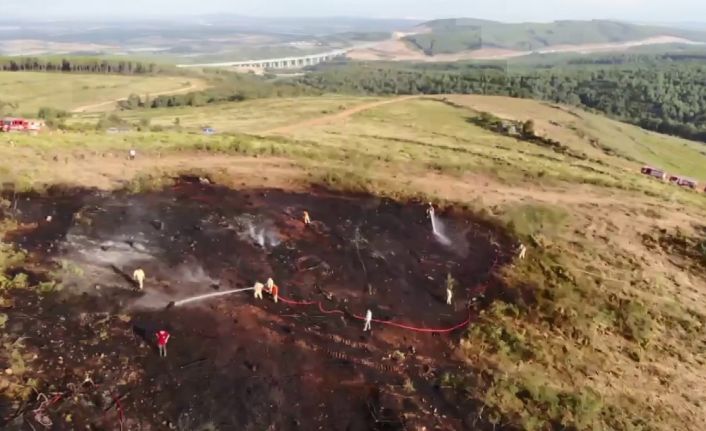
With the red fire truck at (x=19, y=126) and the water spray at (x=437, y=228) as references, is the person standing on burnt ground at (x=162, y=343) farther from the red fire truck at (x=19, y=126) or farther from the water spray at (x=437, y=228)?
the red fire truck at (x=19, y=126)

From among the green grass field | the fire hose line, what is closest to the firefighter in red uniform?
the fire hose line

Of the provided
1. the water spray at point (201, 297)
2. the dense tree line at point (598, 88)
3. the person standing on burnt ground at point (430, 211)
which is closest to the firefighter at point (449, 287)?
the person standing on burnt ground at point (430, 211)

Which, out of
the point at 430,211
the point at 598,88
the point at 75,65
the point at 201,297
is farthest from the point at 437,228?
the point at 75,65

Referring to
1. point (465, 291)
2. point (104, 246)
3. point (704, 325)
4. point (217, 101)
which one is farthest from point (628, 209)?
point (217, 101)

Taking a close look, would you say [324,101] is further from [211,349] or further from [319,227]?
[211,349]

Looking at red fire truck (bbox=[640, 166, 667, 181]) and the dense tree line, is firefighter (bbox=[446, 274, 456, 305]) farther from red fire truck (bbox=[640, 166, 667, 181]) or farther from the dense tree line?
the dense tree line

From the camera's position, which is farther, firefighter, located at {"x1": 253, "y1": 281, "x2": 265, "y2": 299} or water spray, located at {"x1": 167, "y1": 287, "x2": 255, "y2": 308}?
firefighter, located at {"x1": 253, "y1": 281, "x2": 265, "y2": 299}
